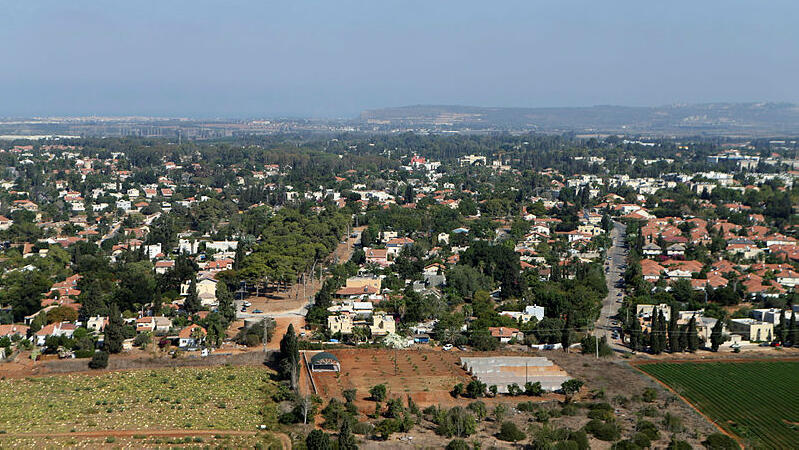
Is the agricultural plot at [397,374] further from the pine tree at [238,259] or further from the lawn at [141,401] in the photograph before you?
the pine tree at [238,259]

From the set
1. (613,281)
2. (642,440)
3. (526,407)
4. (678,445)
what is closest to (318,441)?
(526,407)

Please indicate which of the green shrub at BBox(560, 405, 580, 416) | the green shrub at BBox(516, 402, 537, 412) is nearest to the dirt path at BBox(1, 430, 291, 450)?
the green shrub at BBox(516, 402, 537, 412)

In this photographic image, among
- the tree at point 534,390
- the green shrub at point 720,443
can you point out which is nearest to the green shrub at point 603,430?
the green shrub at point 720,443

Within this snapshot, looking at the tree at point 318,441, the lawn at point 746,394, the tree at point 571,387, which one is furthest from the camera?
the tree at point 571,387

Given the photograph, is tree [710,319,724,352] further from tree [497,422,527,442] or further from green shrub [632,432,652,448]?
tree [497,422,527,442]

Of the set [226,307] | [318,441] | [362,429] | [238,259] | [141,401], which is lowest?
[141,401]

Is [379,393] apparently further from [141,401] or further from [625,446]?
[625,446]
